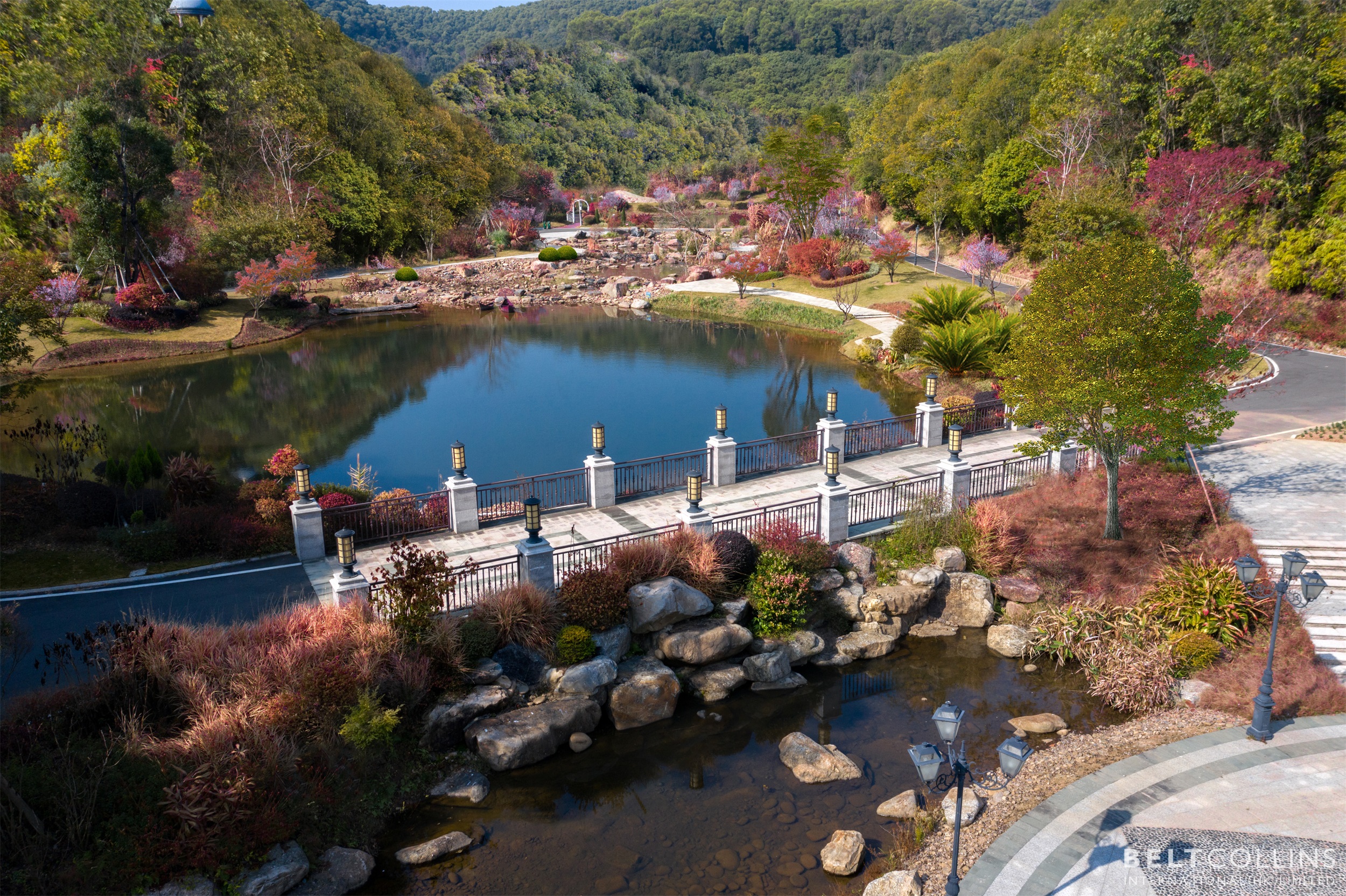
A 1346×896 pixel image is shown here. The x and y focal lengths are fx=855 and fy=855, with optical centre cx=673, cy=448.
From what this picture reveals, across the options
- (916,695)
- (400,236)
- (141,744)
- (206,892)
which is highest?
(400,236)

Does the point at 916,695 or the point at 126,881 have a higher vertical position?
the point at 126,881

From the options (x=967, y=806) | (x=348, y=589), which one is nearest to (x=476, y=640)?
(x=348, y=589)

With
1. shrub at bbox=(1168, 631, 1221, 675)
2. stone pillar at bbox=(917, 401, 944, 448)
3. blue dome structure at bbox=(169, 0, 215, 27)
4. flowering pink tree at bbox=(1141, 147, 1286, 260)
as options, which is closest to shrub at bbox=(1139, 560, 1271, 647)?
shrub at bbox=(1168, 631, 1221, 675)

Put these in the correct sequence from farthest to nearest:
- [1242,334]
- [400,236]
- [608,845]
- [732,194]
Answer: [732,194]
[400,236]
[1242,334]
[608,845]

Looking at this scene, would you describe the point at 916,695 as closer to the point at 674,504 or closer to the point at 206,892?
the point at 674,504

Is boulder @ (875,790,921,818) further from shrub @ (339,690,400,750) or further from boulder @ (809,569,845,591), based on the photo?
shrub @ (339,690,400,750)

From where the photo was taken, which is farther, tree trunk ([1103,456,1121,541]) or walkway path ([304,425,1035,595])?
tree trunk ([1103,456,1121,541])

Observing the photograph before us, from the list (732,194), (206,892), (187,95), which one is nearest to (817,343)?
(206,892)

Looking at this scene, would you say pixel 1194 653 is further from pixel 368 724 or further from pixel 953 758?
pixel 368 724
